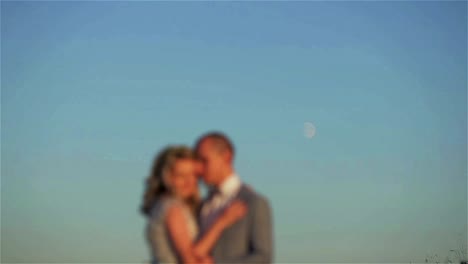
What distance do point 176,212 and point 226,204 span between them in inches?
36.2

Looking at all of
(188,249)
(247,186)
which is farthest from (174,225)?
(247,186)

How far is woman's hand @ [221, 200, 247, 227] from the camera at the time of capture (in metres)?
16.0

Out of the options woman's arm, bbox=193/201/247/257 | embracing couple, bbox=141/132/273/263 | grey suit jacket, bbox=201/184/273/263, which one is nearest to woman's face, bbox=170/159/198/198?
embracing couple, bbox=141/132/273/263

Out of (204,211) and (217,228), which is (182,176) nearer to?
(204,211)

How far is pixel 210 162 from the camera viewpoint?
16.2 m

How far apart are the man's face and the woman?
19 centimetres

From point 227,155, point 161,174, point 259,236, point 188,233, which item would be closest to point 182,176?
point 161,174

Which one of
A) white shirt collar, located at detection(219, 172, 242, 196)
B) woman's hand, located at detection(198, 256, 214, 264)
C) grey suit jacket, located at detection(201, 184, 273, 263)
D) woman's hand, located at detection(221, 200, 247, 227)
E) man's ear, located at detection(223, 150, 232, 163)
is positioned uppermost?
man's ear, located at detection(223, 150, 232, 163)

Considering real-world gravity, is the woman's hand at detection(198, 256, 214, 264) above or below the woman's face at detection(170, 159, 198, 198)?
below

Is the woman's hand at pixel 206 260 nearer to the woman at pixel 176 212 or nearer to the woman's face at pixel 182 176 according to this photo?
the woman at pixel 176 212

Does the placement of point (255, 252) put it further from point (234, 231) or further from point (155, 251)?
point (155, 251)

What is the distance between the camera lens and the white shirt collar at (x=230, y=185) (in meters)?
16.3

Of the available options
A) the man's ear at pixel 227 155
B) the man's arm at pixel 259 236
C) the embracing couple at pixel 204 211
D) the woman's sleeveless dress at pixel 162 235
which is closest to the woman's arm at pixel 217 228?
the embracing couple at pixel 204 211

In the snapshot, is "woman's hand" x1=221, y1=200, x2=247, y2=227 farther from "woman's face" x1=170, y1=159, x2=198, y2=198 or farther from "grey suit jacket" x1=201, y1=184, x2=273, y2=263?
"woman's face" x1=170, y1=159, x2=198, y2=198
